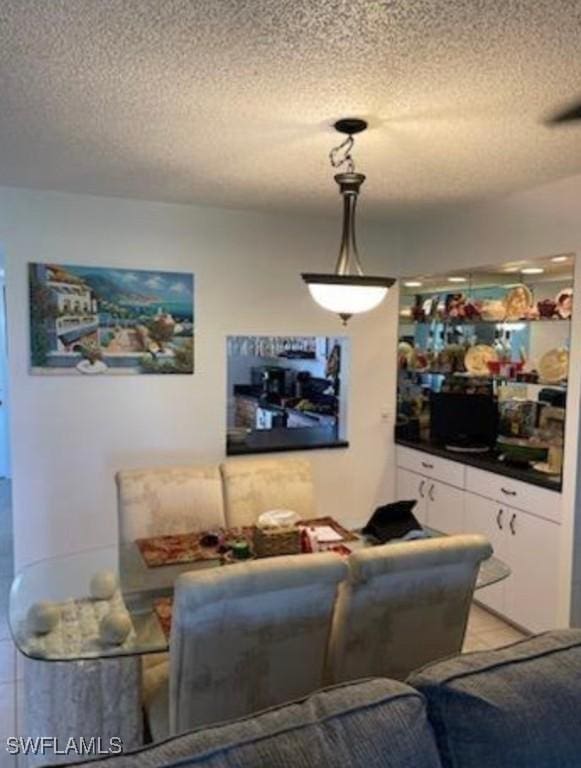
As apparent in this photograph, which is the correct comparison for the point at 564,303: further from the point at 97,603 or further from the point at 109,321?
the point at 97,603

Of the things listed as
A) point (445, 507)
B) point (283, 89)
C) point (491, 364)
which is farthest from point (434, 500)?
point (283, 89)

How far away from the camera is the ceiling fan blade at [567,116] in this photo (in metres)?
2.11

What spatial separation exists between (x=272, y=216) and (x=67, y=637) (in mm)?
2937

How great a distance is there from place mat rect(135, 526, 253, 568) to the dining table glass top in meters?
0.03

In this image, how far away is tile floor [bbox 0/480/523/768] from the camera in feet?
8.36

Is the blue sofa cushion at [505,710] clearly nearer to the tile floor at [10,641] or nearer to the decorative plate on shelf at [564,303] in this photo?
the tile floor at [10,641]

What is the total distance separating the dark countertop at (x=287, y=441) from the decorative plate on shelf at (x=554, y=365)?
1470 mm

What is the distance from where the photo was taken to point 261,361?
6895mm

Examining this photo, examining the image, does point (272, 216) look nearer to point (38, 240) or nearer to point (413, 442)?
point (38, 240)

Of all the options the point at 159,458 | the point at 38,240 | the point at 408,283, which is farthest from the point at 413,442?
the point at 38,240

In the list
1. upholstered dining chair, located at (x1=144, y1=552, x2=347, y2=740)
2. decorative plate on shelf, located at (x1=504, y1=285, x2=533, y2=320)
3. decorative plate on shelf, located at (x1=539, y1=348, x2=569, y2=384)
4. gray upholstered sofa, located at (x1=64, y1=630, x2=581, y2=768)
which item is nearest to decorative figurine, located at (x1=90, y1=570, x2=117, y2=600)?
upholstered dining chair, located at (x1=144, y1=552, x2=347, y2=740)

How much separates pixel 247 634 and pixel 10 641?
211 centimetres

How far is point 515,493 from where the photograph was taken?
3385 mm

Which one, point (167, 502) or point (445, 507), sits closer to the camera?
point (167, 502)
